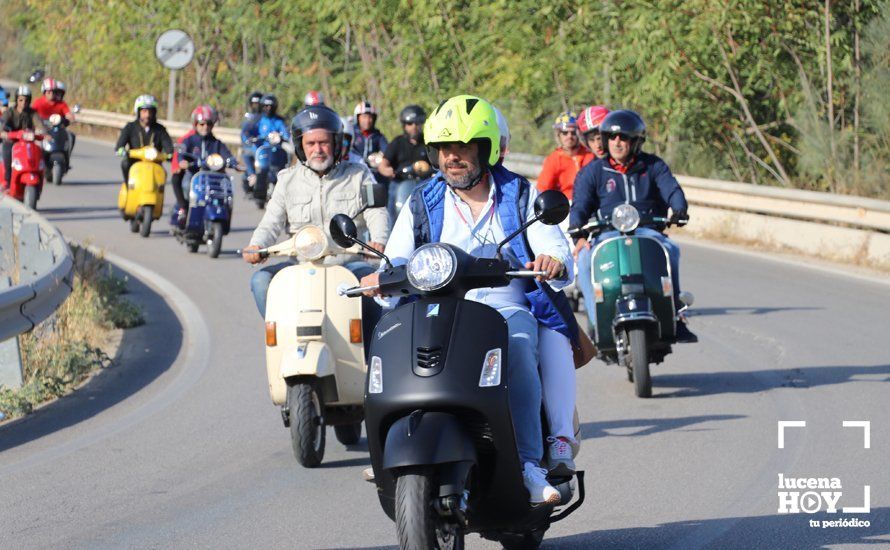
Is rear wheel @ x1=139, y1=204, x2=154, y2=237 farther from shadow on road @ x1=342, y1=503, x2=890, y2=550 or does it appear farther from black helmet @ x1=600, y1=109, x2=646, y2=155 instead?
shadow on road @ x1=342, y1=503, x2=890, y2=550

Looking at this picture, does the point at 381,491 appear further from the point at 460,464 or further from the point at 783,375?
the point at 783,375

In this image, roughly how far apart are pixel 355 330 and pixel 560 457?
9.47 ft

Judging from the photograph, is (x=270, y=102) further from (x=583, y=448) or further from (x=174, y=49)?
(x=583, y=448)

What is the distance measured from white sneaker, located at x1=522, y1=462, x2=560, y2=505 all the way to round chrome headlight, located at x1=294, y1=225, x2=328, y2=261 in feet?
10.3

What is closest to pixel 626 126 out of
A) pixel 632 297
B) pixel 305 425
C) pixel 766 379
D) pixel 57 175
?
pixel 632 297

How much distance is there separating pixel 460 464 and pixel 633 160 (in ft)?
20.1

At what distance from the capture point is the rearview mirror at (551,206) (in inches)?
244

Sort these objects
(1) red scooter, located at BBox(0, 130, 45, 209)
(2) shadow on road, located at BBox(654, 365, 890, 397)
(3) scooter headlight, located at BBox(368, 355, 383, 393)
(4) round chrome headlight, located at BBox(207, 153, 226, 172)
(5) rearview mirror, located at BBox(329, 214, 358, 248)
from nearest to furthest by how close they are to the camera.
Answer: (3) scooter headlight, located at BBox(368, 355, 383, 393)
(5) rearview mirror, located at BBox(329, 214, 358, 248)
(2) shadow on road, located at BBox(654, 365, 890, 397)
(4) round chrome headlight, located at BBox(207, 153, 226, 172)
(1) red scooter, located at BBox(0, 130, 45, 209)

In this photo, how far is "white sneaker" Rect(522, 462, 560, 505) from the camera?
6.04 m

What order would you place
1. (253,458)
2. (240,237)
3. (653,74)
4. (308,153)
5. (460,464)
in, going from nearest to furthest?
(460,464) < (253,458) < (308,153) < (240,237) < (653,74)

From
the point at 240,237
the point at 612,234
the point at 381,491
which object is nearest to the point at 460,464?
the point at 381,491

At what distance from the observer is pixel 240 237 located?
21.6 m

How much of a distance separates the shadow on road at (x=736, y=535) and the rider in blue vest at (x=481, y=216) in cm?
94

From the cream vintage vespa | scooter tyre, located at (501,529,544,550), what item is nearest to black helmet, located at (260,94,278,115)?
the cream vintage vespa
